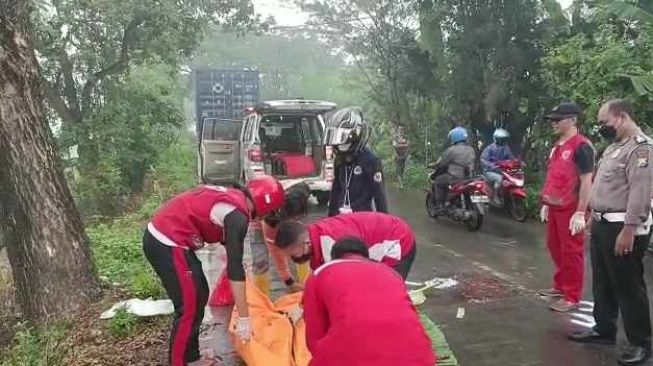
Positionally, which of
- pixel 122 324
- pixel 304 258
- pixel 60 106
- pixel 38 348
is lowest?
pixel 38 348

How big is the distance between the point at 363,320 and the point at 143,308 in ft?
10.4

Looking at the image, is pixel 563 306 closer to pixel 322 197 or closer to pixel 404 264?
pixel 404 264

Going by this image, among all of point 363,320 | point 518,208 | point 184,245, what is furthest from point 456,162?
point 363,320

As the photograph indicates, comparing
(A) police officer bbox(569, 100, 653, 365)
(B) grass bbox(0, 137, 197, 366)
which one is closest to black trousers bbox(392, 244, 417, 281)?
(A) police officer bbox(569, 100, 653, 365)

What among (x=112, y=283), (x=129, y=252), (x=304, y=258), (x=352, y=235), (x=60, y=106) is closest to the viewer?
(x=352, y=235)

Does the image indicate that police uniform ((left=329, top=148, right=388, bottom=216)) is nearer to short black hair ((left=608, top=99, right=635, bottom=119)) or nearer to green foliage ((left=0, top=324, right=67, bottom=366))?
short black hair ((left=608, top=99, right=635, bottom=119))

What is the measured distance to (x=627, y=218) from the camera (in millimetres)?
4148

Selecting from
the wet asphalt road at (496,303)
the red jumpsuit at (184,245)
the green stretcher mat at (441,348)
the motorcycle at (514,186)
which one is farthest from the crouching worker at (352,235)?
the motorcycle at (514,186)

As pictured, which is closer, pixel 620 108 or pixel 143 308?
pixel 620 108

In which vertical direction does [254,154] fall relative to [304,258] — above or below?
above

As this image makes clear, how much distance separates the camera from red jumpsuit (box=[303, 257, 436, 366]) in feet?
7.95

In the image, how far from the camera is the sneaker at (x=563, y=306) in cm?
543

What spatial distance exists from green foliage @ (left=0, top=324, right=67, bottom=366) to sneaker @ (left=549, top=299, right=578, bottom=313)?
12.5ft

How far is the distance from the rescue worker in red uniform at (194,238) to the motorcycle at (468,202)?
A: 5793 millimetres
